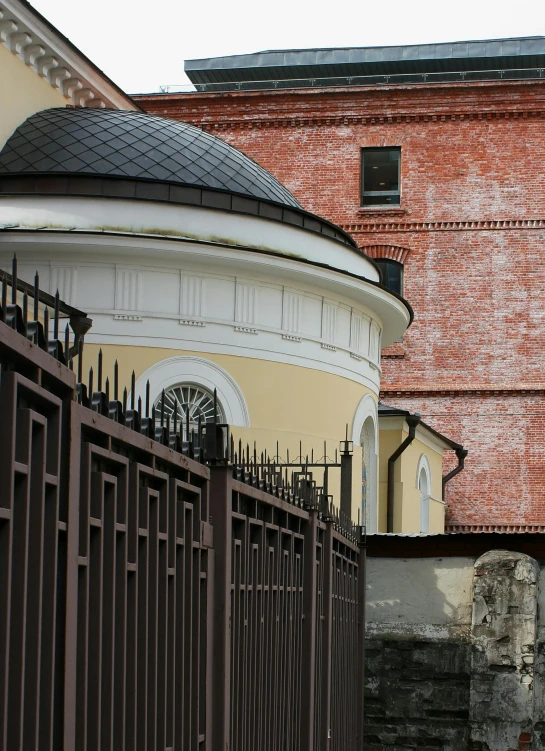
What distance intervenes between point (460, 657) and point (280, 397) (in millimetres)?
4299

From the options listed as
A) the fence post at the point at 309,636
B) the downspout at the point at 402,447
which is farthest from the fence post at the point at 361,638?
Answer: the downspout at the point at 402,447

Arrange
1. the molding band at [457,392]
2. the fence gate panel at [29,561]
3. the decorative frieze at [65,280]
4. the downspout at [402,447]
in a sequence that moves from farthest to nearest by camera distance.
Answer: the molding band at [457,392], the downspout at [402,447], the decorative frieze at [65,280], the fence gate panel at [29,561]

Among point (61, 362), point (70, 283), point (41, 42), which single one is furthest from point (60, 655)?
point (41, 42)

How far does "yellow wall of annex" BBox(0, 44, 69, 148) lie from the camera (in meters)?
16.8

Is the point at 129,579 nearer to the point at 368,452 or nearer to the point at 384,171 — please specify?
the point at 368,452

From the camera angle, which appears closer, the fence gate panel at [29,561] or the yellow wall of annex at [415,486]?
the fence gate panel at [29,561]

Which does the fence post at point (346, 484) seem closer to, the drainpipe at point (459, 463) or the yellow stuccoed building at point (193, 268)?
the yellow stuccoed building at point (193, 268)

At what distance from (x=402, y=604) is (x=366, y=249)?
56.9 feet

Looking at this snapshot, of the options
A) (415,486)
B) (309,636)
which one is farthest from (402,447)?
(309,636)

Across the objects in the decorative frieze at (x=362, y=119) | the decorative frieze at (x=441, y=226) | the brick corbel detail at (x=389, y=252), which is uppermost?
the decorative frieze at (x=362, y=119)

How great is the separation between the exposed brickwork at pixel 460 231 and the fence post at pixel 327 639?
2061 cm

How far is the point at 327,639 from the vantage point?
8.20 meters

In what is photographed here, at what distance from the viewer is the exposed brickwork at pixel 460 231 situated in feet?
93.7

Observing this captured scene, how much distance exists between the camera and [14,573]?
2994 mm
